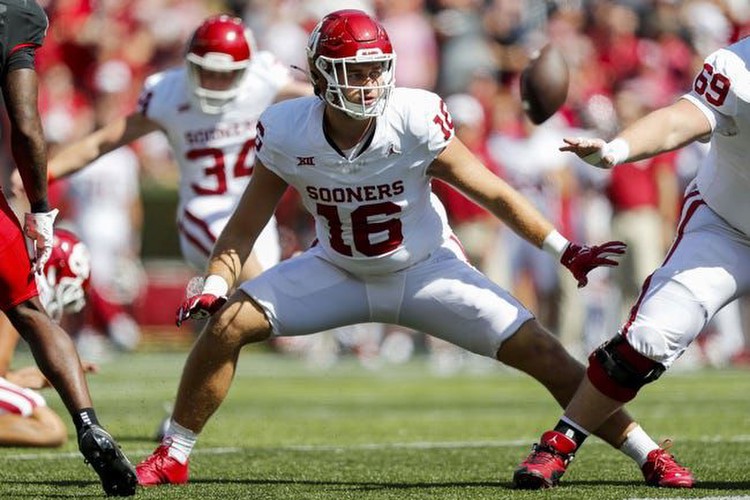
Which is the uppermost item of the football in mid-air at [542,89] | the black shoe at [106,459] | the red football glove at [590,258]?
the red football glove at [590,258]

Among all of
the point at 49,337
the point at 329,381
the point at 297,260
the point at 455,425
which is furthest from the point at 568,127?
the point at 49,337

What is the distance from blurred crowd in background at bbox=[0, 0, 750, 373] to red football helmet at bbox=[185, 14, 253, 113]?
11.7 ft

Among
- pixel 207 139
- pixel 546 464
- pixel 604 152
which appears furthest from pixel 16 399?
pixel 604 152

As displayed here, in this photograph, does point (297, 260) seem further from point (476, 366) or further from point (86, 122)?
point (86, 122)

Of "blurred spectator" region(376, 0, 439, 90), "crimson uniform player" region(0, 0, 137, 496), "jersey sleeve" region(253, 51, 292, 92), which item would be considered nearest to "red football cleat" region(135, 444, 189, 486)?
"crimson uniform player" region(0, 0, 137, 496)

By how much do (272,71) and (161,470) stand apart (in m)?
2.68

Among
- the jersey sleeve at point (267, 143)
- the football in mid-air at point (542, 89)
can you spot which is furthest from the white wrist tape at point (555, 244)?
the football in mid-air at point (542, 89)

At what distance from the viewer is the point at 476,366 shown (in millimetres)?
11711

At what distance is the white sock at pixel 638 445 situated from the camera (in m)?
4.79

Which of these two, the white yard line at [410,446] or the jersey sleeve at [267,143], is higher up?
the jersey sleeve at [267,143]

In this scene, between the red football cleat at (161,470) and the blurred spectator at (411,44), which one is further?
the blurred spectator at (411,44)

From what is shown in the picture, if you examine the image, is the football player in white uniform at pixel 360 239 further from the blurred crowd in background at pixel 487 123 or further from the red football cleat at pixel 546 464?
the blurred crowd in background at pixel 487 123

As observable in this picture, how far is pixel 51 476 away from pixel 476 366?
6.87 meters

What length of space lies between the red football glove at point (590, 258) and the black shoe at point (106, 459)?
142 cm
